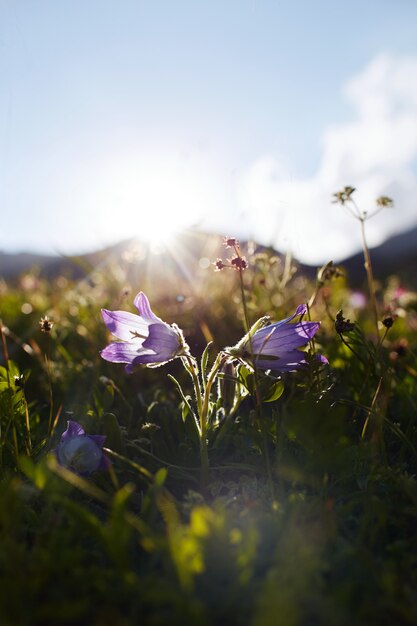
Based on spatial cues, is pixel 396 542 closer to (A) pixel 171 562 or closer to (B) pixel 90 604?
(A) pixel 171 562

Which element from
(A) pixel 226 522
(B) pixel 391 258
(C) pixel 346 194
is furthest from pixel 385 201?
(B) pixel 391 258

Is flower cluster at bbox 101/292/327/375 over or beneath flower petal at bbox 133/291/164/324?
beneath

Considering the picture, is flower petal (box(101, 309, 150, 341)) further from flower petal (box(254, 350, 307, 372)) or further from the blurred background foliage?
flower petal (box(254, 350, 307, 372))

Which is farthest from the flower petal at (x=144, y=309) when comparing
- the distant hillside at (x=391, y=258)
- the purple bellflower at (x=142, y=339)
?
the distant hillside at (x=391, y=258)

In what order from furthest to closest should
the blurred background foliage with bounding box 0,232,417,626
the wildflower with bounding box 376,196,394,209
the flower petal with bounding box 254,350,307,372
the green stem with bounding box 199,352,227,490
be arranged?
the wildflower with bounding box 376,196,394,209 → the flower petal with bounding box 254,350,307,372 → the green stem with bounding box 199,352,227,490 → the blurred background foliage with bounding box 0,232,417,626

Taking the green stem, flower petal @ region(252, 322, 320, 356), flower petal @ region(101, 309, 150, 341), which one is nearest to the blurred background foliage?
the green stem

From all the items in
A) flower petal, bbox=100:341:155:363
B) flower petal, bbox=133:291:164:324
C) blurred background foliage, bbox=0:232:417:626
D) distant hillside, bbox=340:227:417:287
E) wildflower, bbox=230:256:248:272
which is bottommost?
distant hillside, bbox=340:227:417:287

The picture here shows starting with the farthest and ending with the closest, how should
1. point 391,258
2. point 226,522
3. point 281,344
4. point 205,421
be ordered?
point 391,258 < point 281,344 < point 205,421 < point 226,522

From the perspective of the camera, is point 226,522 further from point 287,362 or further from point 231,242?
point 231,242

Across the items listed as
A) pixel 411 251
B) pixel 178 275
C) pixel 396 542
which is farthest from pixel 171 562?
pixel 411 251
